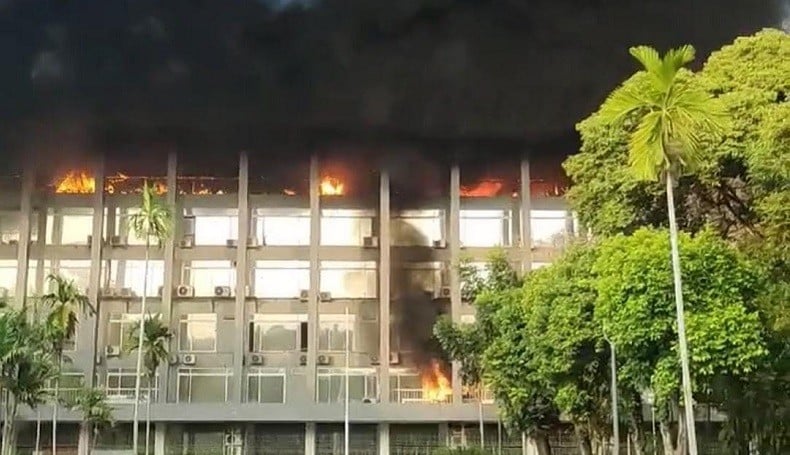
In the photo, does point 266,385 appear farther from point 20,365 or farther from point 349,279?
point 20,365

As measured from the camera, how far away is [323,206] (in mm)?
55156

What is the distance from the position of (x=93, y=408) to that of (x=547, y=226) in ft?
78.9

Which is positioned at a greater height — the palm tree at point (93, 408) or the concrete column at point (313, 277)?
the concrete column at point (313, 277)

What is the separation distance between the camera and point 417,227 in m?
55.5

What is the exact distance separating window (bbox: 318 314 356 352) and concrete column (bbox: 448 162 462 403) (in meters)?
5.25

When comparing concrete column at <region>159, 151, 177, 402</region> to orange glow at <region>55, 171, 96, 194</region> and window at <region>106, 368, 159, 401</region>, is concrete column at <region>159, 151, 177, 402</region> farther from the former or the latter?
orange glow at <region>55, 171, 96, 194</region>

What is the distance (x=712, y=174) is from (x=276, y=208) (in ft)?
101

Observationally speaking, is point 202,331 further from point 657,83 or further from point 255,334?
point 657,83

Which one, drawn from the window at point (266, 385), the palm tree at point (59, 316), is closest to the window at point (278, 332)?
the window at point (266, 385)

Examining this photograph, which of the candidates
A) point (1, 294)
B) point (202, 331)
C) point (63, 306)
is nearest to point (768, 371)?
point (63, 306)

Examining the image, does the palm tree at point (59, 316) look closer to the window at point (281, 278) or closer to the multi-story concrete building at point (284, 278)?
the multi-story concrete building at point (284, 278)

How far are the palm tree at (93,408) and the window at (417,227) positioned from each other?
654 inches

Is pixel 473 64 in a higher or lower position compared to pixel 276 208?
higher

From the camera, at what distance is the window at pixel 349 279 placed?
54.4 m
